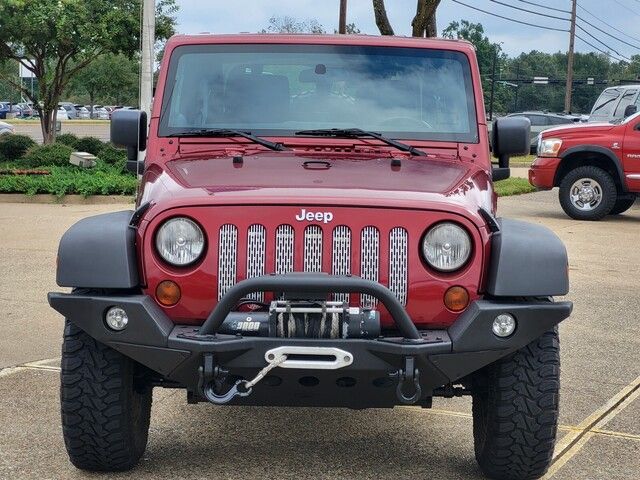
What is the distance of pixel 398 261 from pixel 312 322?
1.47ft

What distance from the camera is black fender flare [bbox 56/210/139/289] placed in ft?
13.8

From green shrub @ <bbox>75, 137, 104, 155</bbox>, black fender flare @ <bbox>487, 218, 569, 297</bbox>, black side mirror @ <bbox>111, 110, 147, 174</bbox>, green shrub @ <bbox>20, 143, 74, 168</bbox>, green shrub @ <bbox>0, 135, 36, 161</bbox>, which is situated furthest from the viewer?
green shrub @ <bbox>75, 137, 104, 155</bbox>

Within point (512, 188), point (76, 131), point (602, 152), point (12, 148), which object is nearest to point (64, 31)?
point (12, 148)

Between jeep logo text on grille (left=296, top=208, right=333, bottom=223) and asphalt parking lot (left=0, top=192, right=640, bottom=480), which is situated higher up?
jeep logo text on grille (left=296, top=208, right=333, bottom=223)

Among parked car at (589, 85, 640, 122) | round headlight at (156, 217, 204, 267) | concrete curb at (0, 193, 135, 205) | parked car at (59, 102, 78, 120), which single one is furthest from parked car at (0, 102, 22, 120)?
round headlight at (156, 217, 204, 267)

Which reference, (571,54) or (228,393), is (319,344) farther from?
(571,54)

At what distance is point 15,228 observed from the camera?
13.2m

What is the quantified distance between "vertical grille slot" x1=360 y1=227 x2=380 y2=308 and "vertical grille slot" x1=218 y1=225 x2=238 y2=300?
0.47 metres

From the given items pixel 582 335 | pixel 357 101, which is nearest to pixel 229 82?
pixel 357 101

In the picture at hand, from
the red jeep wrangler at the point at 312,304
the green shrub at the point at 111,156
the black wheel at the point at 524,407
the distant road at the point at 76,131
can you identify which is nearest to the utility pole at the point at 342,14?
the distant road at the point at 76,131

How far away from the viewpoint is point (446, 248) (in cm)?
432

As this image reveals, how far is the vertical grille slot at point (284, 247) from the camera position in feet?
14.1

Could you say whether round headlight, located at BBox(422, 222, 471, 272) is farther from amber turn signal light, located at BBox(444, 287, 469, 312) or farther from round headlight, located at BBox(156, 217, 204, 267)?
round headlight, located at BBox(156, 217, 204, 267)

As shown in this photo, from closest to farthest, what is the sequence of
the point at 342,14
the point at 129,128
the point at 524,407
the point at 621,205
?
the point at 524,407, the point at 129,128, the point at 621,205, the point at 342,14
